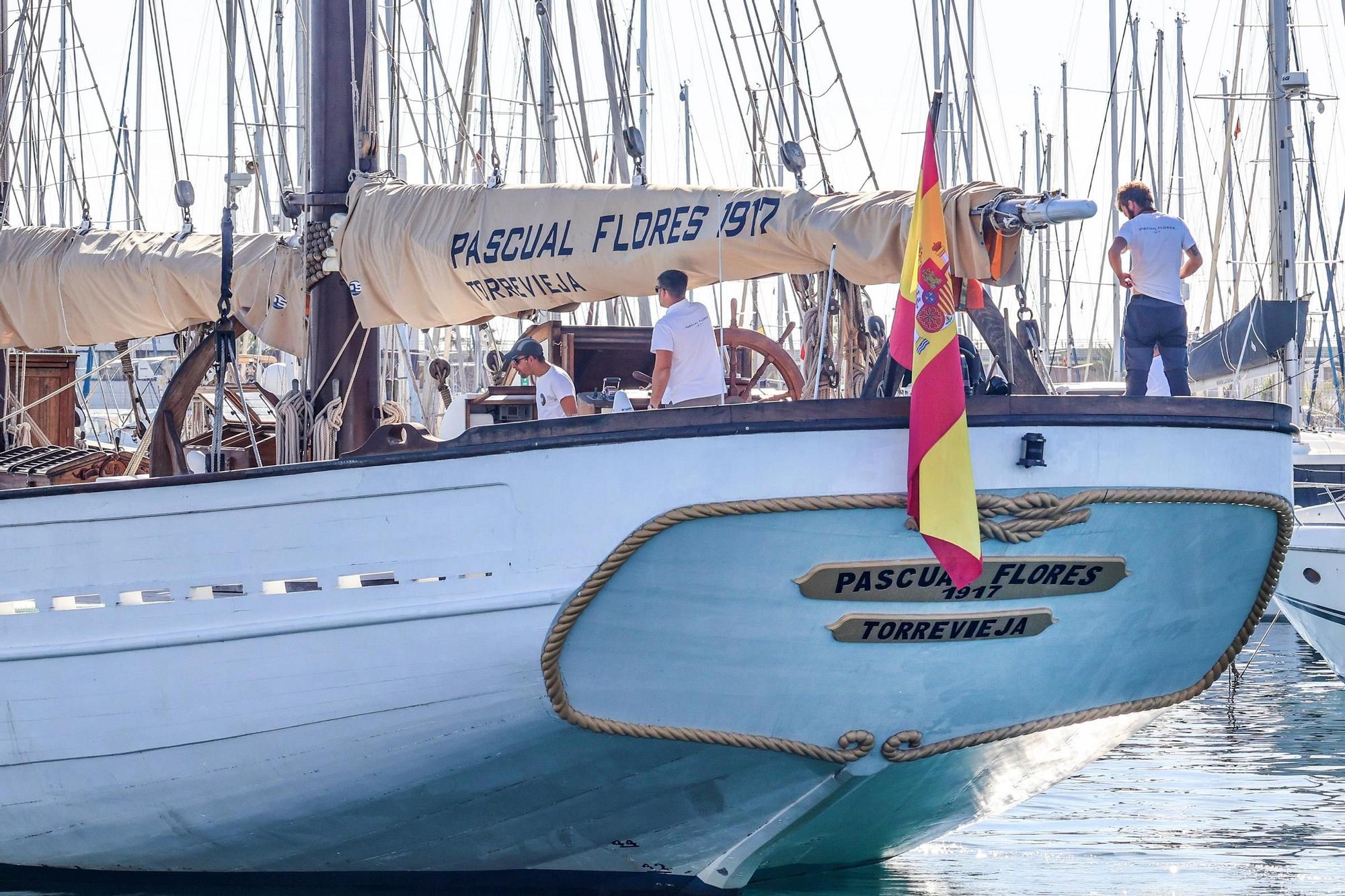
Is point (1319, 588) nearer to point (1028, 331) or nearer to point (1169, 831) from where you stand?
point (1169, 831)

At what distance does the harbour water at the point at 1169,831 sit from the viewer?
26.9 feet

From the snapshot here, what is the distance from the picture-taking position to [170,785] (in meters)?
7.62

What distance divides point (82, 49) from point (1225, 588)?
10.9m

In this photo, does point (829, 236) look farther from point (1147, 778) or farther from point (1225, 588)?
point (1147, 778)

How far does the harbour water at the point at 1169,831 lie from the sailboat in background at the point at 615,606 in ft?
1.47

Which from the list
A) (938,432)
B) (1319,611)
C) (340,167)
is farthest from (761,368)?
(1319,611)

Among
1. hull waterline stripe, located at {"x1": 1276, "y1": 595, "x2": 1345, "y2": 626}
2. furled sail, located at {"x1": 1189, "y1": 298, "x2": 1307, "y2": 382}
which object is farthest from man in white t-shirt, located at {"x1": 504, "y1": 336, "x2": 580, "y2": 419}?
furled sail, located at {"x1": 1189, "y1": 298, "x2": 1307, "y2": 382}

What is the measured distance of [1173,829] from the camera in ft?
31.1

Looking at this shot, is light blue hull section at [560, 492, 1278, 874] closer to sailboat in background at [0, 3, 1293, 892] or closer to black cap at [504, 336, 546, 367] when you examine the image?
sailboat in background at [0, 3, 1293, 892]

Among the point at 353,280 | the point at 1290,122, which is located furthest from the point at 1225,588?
the point at 1290,122

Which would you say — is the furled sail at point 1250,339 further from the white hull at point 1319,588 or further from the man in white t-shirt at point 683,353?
the man in white t-shirt at point 683,353

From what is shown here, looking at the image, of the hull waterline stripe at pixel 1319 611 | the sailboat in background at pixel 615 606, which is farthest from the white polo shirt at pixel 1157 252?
the hull waterline stripe at pixel 1319 611

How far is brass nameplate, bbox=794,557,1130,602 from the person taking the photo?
6492 mm

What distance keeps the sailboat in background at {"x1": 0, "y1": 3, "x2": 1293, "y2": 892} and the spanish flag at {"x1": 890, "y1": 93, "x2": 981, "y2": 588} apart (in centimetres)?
15
